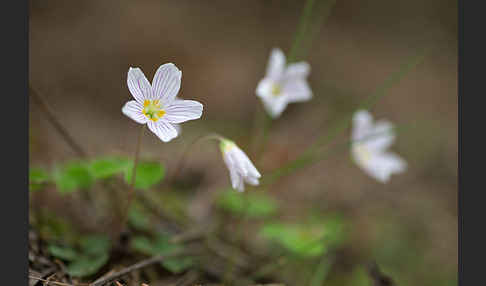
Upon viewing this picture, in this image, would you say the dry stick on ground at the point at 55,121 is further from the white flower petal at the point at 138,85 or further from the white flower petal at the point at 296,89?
the white flower petal at the point at 296,89

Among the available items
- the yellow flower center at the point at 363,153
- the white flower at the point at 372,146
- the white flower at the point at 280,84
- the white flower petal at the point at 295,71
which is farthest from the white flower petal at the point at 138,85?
the yellow flower center at the point at 363,153

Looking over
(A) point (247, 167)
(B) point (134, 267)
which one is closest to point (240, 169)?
(A) point (247, 167)

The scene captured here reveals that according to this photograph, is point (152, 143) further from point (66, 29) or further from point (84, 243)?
point (84, 243)

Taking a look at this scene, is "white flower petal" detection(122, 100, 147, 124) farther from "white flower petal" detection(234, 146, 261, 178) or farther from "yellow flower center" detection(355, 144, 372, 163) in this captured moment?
"yellow flower center" detection(355, 144, 372, 163)

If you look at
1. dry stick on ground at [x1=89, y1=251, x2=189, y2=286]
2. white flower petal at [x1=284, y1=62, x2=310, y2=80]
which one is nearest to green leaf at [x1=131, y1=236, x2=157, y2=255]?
dry stick on ground at [x1=89, y1=251, x2=189, y2=286]

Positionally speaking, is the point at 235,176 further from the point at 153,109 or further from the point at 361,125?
the point at 361,125

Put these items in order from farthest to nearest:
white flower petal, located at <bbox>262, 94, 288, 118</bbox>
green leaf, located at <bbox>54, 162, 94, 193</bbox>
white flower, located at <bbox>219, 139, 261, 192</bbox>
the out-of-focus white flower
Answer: white flower petal, located at <bbox>262, 94, 288, 118</bbox> → green leaf, located at <bbox>54, 162, 94, 193</bbox> → white flower, located at <bbox>219, 139, 261, 192</bbox> → the out-of-focus white flower
